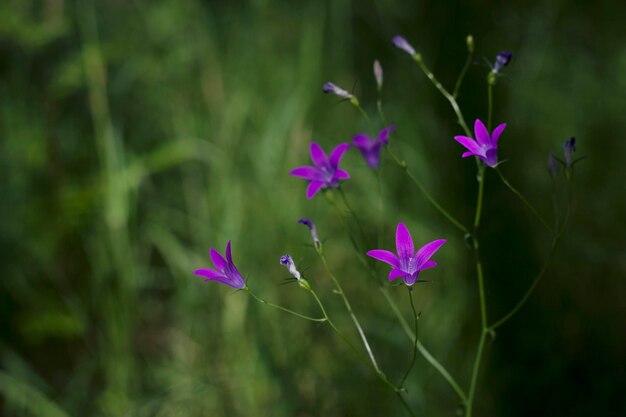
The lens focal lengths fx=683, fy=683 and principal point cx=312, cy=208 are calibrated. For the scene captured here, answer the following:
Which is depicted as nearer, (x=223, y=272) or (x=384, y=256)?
(x=384, y=256)

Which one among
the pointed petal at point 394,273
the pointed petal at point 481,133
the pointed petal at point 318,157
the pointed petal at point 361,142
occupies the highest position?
the pointed petal at point 361,142

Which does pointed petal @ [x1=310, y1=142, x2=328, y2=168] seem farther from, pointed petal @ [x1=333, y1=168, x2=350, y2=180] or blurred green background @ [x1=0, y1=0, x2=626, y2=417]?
blurred green background @ [x1=0, y1=0, x2=626, y2=417]

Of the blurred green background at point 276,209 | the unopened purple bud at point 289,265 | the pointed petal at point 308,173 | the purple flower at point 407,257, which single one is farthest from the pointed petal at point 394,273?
the blurred green background at point 276,209

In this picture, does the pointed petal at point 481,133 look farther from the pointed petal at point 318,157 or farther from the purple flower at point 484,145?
the pointed petal at point 318,157

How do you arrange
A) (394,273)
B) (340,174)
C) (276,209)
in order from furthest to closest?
(276,209) < (340,174) < (394,273)

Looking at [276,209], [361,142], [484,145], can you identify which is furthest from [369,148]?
[276,209]

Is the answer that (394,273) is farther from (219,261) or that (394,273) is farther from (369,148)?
(369,148)

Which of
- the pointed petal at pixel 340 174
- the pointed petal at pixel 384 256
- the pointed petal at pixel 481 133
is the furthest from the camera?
the pointed petal at pixel 340 174
